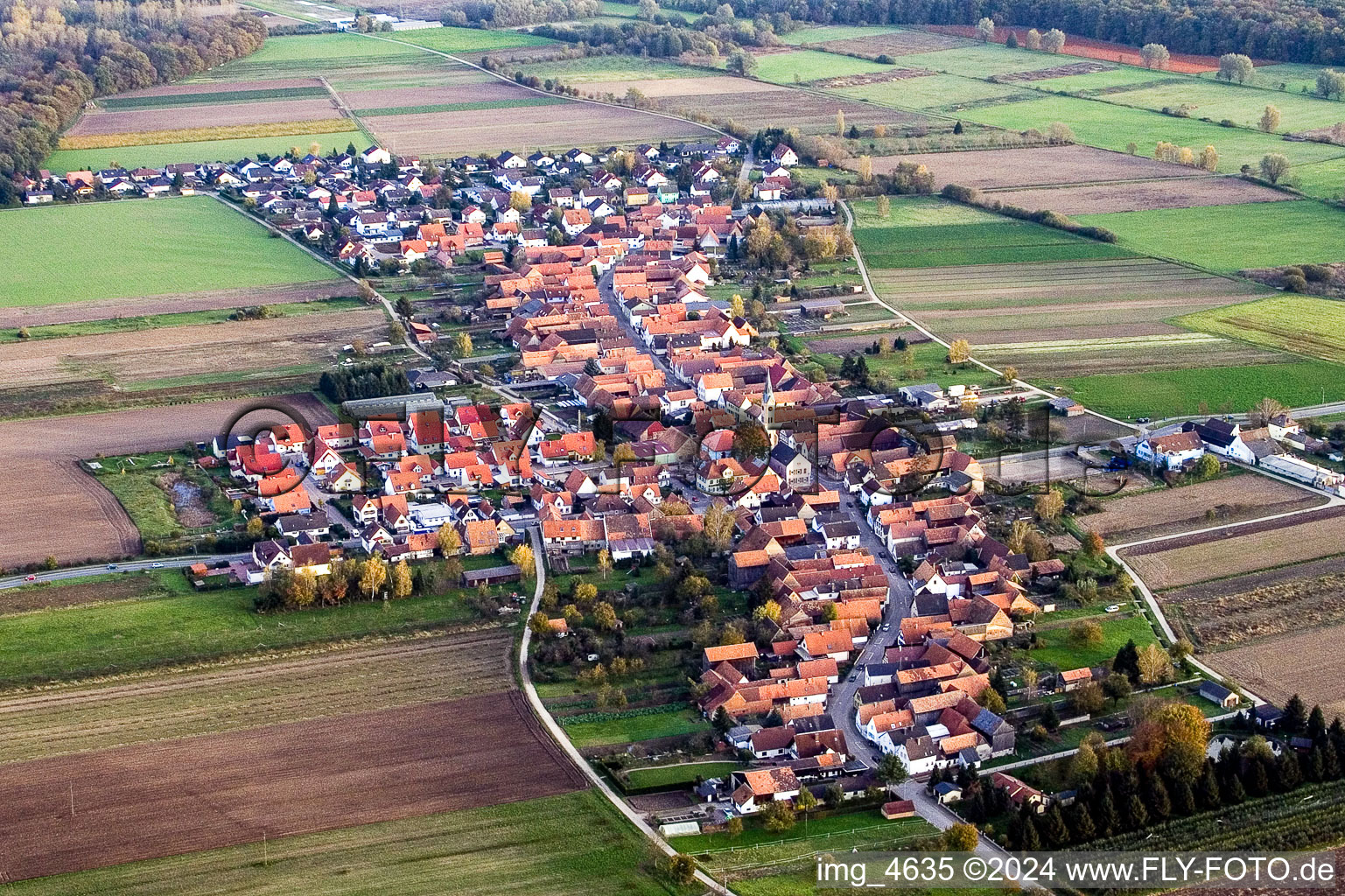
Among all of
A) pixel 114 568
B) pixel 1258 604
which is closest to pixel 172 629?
pixel 114 568

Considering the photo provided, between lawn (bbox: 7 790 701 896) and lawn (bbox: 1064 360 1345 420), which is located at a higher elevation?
lawn (bbox: 1064 360 1345 420)

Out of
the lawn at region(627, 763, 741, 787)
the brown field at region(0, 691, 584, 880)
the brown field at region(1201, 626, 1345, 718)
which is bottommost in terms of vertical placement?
the brown field at region(0, 691, 584, 880)

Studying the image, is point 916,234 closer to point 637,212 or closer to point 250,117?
point 637,212

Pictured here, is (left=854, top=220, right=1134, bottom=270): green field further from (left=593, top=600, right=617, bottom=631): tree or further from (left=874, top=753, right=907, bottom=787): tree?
(left=874, top=753, right=907, bottom=787): tree

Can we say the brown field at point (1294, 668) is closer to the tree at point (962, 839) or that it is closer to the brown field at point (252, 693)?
the tree at point (962, 839)

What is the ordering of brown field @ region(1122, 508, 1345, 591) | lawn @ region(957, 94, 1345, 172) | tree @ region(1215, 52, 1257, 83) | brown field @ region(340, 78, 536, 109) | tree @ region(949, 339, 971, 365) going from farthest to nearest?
brown field @ region(340, 78, 536, 109) → tree @ region(1215, 52, 1257, 83) → lawn @ region(957, 94, 1345, 172) → tree @ region(949, 339, 971, 365) → brown field @ region(1122, 508, 1345, 591)

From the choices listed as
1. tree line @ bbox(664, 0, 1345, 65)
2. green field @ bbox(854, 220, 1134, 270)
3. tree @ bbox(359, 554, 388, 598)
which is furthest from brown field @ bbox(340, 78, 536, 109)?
tree @ bbox(359, 554, 388, 598)

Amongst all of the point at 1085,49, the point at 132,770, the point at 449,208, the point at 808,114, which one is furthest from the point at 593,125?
the point at 132,770
